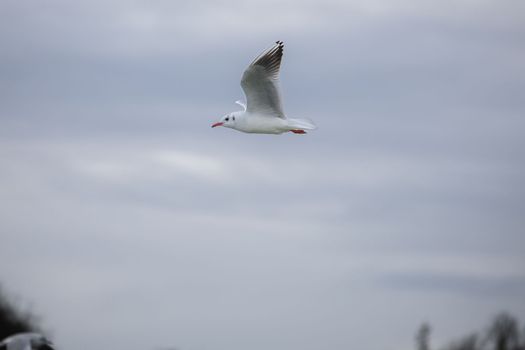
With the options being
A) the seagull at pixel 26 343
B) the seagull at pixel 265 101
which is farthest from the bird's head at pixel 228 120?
the seagull at pixel 26 343

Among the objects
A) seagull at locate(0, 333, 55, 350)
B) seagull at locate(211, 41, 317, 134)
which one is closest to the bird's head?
seagull at locate(211, 41, 317, 134)

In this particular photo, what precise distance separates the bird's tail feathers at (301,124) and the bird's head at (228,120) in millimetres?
1441

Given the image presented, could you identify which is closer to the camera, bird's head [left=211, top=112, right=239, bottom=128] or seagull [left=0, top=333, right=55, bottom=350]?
seagull [left=0, top=333, right=55, bottom=350]

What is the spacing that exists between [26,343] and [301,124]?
811 cm

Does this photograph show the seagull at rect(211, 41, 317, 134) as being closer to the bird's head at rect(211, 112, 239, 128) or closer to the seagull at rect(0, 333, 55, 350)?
the bird's head at rect(211, 112, 239, 128)

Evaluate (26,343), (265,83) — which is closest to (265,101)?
(265,83)

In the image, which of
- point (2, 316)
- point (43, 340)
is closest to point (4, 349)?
point (43, 340)

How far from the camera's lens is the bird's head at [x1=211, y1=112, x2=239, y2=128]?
26.0 metres

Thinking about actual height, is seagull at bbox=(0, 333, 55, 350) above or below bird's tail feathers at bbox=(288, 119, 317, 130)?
below

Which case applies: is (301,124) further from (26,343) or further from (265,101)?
(26,343)

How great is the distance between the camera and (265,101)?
25.0 metres

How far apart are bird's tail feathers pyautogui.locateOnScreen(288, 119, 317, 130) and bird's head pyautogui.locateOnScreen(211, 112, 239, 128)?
1.44 meters

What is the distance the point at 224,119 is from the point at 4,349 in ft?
30.1

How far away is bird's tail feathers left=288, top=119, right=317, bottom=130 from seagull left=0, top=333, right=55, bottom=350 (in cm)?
750
